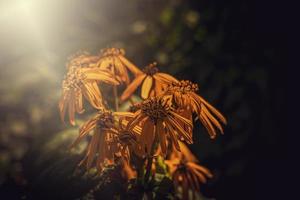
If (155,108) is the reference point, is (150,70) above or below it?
above

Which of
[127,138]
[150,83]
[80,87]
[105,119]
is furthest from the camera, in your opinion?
[150,83]

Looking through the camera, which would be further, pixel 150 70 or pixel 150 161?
pixel 150 70

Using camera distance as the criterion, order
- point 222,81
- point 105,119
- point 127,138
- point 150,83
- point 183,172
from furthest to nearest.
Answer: point 222,81
point 183,172
point 150,83
point 105,119
point 127,138

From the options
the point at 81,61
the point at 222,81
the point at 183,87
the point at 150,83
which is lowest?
the point at 183,87

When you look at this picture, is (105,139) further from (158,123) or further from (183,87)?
(183,87)

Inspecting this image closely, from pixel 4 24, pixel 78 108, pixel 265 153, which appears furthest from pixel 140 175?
pixel 4 24

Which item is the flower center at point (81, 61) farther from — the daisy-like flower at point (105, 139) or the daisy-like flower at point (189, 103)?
the daisy-like flower at point (189, 103)

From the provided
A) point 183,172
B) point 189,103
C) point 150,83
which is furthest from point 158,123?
point 183,172

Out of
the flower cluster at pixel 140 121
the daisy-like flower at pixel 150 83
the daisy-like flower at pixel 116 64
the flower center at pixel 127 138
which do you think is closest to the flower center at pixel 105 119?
the flower cluster at pixel 140 121
